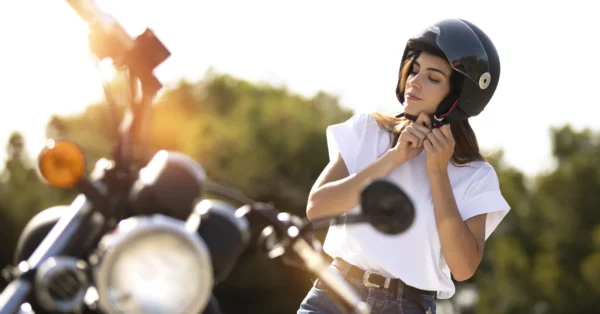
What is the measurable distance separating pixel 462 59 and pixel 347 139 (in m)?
0.68

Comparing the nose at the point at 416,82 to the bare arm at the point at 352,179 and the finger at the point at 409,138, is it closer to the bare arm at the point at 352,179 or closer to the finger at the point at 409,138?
the bare arm at the point at 352,179

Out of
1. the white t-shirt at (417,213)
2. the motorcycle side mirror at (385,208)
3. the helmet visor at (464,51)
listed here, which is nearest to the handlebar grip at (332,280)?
the motorcycle side mirror at (385,208)

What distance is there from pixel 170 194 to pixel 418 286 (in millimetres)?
2547

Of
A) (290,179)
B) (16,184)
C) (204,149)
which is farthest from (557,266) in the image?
(16,184)

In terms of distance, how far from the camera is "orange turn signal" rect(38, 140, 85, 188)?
2150 millimetres

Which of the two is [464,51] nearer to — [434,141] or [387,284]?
[434,141]

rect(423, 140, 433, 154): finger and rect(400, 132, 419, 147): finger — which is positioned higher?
rect(400, 132, 419, 147): finger

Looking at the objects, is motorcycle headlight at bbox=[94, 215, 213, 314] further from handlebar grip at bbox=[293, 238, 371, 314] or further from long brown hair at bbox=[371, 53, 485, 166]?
long brown hair at bbox=[371, 53, 485, 166]

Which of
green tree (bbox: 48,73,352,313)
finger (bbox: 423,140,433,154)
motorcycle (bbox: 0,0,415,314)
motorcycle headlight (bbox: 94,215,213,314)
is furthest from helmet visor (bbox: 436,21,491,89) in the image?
green tree (bbox: 48,73,352,313)

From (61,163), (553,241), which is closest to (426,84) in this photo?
(61,163)

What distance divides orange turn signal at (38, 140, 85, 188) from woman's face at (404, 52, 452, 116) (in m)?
2.78

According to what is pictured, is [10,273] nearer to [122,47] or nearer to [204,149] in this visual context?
[122,47]

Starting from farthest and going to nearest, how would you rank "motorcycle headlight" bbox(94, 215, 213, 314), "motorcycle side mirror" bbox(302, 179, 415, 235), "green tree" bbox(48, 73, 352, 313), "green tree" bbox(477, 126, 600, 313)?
1. "green tree" bbox(477, 126, 600, 313)
2. "green tree" bbox(48, 73, 352, 313)
3. "motorcycle side mirror" bbox(302, 179, 415, 235)
4. "motorcycle headlight" bbox(94, 215, 213, 314)

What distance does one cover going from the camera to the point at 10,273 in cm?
230
